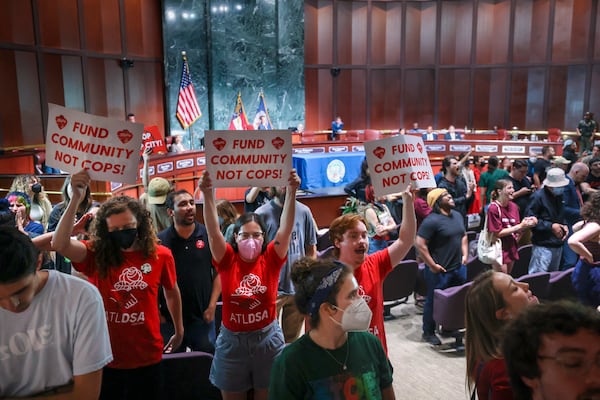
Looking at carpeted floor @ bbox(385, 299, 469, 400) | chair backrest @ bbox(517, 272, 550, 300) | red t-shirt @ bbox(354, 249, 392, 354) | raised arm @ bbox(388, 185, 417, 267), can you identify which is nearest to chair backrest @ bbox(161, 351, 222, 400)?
red t-shirt @ bbox(354, 249, 392, 354)

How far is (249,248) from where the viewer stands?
3.24 m

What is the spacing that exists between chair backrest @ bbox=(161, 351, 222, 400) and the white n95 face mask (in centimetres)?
128

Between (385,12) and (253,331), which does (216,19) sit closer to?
(385,12)

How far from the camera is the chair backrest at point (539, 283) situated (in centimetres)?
506

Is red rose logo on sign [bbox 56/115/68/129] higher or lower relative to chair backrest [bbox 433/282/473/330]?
higher

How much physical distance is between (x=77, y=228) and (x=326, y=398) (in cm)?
213

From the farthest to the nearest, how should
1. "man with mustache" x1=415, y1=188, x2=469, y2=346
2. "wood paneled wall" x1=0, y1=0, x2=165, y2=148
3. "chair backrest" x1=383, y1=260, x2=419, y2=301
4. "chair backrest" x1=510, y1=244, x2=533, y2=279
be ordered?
"wood paneled wall" x1=0, y1=0, x2=165, y2=148, "chair backrest" x1=510, y1=244, x2=533, y2=279, "chair backrest" x1=383, y1=260, x2=419, y2=301, "man with mustache" x1=415, y1=188, x2=469, y2=346

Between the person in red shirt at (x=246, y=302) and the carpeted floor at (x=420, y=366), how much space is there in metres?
1.66

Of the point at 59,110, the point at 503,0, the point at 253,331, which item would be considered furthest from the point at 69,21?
the point at 503,0

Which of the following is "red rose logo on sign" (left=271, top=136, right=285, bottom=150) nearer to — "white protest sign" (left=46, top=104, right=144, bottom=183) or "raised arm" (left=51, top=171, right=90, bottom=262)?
"white protest sign" (left=46, top=104, right=144, bottom=183)

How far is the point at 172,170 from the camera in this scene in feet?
37.5

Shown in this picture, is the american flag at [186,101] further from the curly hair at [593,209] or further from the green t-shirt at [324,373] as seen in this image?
the green t-shirt at [324,373]

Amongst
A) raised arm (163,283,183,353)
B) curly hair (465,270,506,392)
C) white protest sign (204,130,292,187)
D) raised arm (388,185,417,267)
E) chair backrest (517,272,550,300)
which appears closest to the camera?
curly hair (465,270,506,392)

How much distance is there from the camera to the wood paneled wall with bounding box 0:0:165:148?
1209 centimetres
